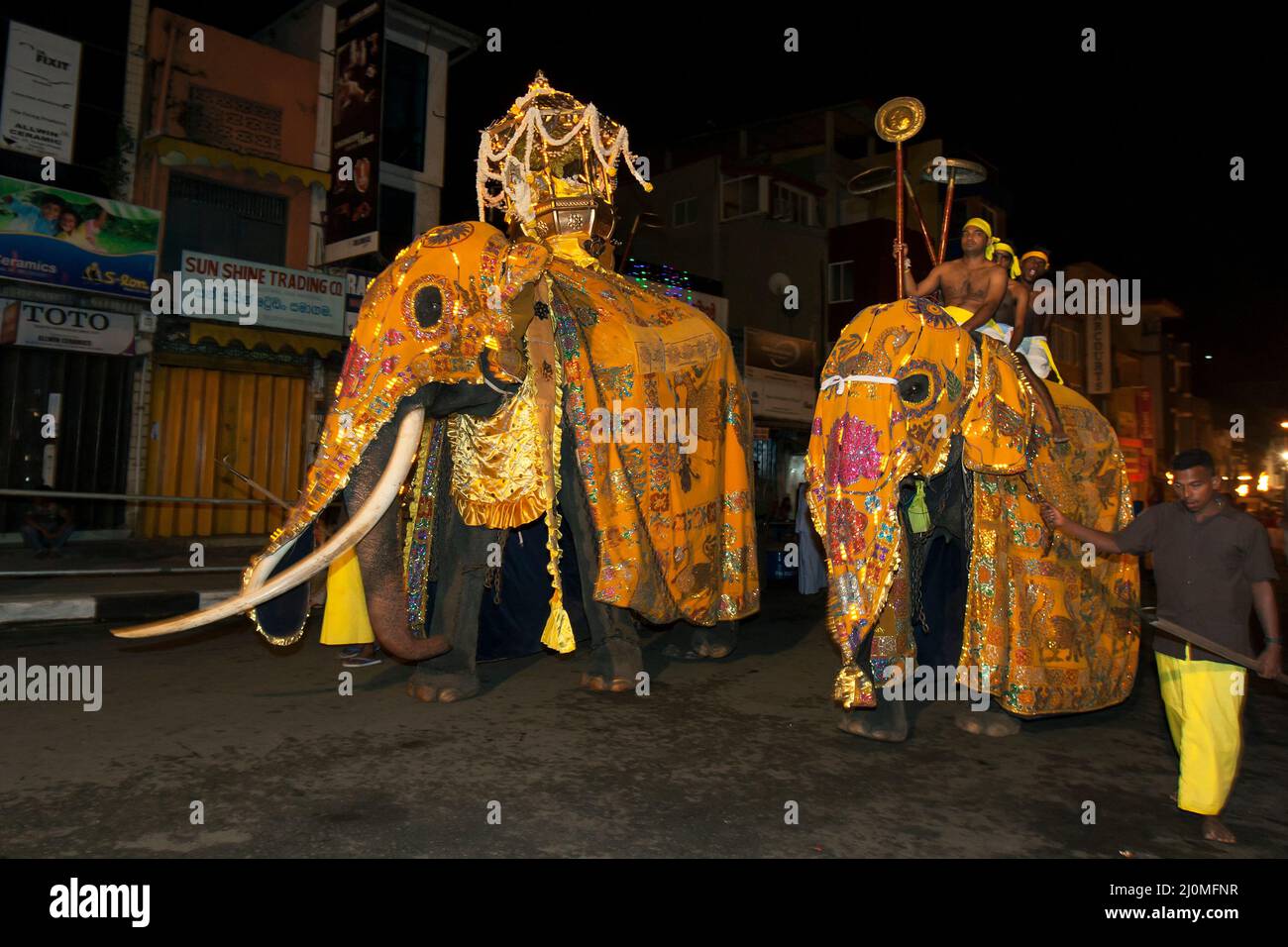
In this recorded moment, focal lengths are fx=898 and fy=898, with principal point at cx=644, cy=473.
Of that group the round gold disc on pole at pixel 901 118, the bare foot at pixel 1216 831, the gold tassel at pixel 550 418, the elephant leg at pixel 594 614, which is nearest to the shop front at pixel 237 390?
the elephant leg at pixel 594 614

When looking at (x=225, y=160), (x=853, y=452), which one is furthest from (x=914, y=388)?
(x=225, y=160)

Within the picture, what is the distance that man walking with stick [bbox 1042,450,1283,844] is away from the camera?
3.13m

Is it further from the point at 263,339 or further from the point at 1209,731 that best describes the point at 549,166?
the point at 263,339

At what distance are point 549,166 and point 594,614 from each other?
291 cm

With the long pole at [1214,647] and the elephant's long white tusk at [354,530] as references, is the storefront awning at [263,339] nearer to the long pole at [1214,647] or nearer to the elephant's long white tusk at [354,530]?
the elephant's long white tusk at [354,530]

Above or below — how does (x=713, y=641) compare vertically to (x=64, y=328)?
below

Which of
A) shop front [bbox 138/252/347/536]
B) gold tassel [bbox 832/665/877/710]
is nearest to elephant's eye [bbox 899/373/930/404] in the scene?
gold tassel [bbox 832/665/877/710]

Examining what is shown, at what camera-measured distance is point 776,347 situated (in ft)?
74.8

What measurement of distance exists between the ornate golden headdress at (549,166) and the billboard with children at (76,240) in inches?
354

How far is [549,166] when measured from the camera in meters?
5.80

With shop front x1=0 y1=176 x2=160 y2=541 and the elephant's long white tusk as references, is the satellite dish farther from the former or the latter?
the elephant's long white tusk

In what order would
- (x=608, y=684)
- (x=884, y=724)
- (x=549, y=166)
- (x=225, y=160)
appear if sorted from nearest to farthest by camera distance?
(x=884, y=724) < (x=608, y=684) < (x=549, y=166) < (x=225, y=160)

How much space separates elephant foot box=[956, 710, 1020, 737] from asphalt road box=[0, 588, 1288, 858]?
5 centimetres

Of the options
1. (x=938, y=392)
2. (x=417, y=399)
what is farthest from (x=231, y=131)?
(x=938, y=392)
